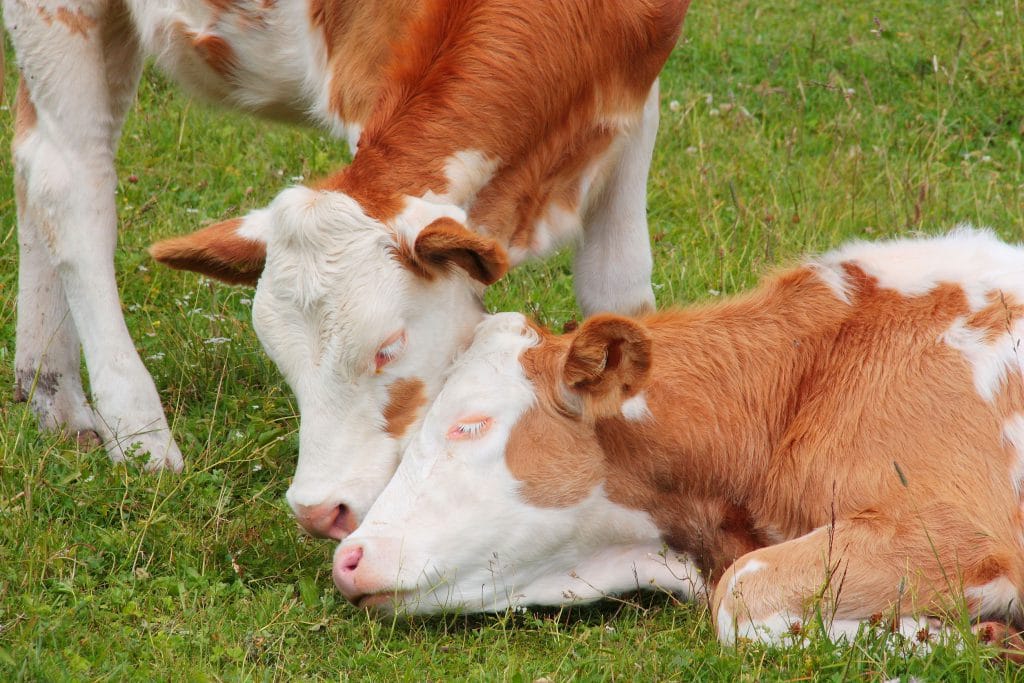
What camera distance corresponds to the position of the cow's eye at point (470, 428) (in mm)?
4812

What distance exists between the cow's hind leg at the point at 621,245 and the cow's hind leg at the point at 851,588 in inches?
85.2

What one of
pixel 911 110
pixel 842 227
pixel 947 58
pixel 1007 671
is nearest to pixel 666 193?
pixel 842 227

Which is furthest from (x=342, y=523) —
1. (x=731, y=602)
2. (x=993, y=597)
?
(x=993, y=597)

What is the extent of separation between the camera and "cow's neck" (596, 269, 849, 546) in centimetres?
492

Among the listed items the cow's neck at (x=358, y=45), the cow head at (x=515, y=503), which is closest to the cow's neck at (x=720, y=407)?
the cow head at (x=515, y=503)

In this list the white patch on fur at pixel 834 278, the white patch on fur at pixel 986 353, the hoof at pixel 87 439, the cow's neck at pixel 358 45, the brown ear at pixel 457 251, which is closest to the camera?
the white patch on fur at pixel 986 353

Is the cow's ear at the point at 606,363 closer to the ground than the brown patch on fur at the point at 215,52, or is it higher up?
closer to the ground

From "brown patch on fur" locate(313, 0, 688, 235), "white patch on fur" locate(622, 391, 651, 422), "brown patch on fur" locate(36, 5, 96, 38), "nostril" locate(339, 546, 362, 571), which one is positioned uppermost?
"brown patch on fur" locate(36, 5, 96, 38)

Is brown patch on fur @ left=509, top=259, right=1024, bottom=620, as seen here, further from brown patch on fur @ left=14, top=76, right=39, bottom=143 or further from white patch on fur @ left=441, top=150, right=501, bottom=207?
brown patch on fur @ left=14, top=76, right=39, bottom=143

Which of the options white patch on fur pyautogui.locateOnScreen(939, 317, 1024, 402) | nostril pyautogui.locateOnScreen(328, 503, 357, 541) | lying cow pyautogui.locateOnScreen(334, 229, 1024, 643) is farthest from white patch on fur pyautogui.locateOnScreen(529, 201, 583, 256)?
white patch on fur pyautogui.locateOnScreen(939, 317, 1024, 402)

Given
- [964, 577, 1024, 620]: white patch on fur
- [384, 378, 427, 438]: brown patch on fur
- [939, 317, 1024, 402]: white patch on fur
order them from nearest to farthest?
[964, 577, 1024, 620]: white patch on fur
[939, 317, 1024, 402]: white patch on fur
[384, 378, 427, 438]: brown patch on fur

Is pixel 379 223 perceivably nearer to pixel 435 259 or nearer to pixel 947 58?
pixel 435 259

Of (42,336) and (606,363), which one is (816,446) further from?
(42,336)

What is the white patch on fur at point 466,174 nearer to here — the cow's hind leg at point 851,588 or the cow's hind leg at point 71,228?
the cow's hind leg at point 71,228
